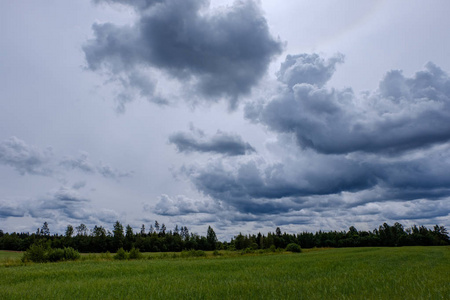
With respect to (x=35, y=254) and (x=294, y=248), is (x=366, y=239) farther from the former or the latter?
(x=35, y=254)

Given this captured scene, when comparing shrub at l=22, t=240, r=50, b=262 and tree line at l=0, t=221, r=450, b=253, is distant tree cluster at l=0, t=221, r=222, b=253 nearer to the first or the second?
tree line at l=0, t=221, r=450, b=253

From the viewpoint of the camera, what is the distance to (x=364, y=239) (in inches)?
5768

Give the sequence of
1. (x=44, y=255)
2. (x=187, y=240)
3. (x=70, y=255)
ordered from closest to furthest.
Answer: (x=44, y=255) → (x=70, y=255) → (x=187, y=240)

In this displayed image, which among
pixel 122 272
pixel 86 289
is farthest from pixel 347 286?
pixel 122 272

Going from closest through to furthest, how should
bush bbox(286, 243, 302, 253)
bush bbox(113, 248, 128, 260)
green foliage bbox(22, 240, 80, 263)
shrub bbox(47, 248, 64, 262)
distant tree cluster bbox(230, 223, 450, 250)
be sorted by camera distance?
green foliage bbox(22, 240, 80, 263) → shrub bbox(47, 248, 64, 262) → bush bbox(113, 248, 128, 260) → bush bbox(286, 243, 302, 253) → distant tree cluster bbox(230, 223, 450, 250)

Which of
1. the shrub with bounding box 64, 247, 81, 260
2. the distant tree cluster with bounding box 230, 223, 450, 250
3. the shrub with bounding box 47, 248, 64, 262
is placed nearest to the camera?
the shrub with bounding box 47, 248, 64, 262

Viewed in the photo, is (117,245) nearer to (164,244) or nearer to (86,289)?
(164,244)

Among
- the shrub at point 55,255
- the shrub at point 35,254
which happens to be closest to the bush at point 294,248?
the shrub at point 55,255

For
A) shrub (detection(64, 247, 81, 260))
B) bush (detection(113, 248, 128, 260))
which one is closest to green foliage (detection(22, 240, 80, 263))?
shrub (detection(64, 247, 81, 260))

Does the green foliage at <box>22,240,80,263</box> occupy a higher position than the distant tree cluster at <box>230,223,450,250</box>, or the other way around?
the green foliage at <box>22,240,80,263</box>

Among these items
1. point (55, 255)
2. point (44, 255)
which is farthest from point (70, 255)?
point (44, 255)

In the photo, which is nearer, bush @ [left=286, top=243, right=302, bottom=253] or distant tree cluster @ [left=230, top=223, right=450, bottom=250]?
bush @ [left=286, top=243, right=302, bottom=253]

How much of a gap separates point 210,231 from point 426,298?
5797 inches

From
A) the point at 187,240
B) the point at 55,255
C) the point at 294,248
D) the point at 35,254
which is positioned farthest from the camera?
the point at 187,240
